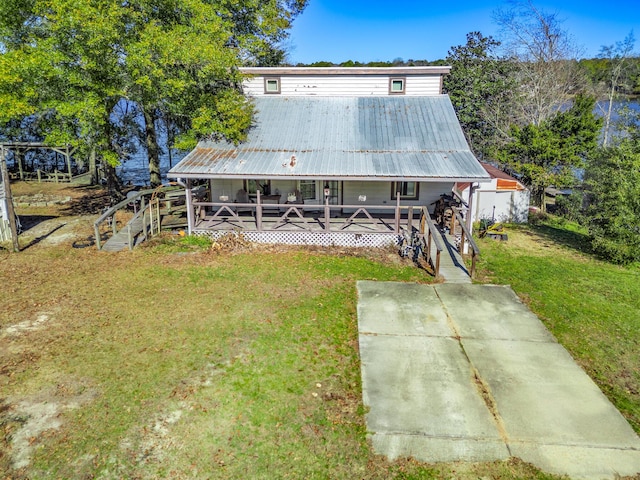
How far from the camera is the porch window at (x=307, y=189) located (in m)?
17.4

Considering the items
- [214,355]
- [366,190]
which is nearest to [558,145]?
[366,190]

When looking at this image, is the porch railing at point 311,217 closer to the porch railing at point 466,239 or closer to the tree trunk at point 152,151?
the porch railing at point 466,239

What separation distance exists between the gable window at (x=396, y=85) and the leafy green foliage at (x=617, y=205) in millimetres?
8133

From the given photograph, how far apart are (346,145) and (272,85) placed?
5.38 meters

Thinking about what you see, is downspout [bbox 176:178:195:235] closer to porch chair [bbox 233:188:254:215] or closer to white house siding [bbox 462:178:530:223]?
porch chair [bbox 233:188:254:215]

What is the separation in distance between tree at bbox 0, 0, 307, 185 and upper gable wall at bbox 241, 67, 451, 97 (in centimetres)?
134

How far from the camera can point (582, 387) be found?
7.55 metres

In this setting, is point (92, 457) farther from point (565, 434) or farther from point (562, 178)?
point (562, 178)

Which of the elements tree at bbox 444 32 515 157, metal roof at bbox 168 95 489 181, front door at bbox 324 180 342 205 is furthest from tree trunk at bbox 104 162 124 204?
tree at bbox 444 32 515 157

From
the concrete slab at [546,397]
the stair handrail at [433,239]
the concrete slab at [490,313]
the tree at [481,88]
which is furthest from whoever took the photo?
the tree at [481,88]

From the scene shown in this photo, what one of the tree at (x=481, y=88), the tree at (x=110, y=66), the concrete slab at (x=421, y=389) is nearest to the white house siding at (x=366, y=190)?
the tree at (x=110, y=66)

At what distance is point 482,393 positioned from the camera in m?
7.34

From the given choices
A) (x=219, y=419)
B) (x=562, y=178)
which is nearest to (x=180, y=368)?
(x=219, y=419)

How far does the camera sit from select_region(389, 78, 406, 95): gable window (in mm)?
18625
